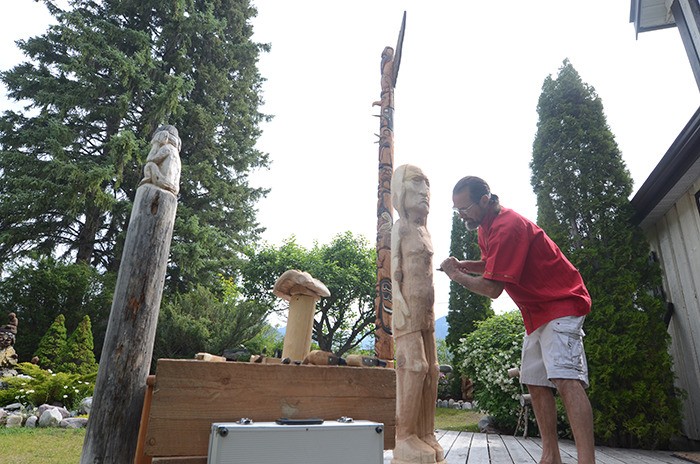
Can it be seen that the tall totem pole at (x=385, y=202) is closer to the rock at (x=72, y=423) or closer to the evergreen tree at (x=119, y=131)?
the rock at (x=72, y=423)

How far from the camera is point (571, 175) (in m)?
6.33

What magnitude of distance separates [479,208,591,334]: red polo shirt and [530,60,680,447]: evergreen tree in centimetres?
349

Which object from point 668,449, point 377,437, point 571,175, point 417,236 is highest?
point 571,175

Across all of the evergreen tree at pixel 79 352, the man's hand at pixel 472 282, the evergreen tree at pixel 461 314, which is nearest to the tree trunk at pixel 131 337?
the man's hand at pixel 472 282

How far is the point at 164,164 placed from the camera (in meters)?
2.60

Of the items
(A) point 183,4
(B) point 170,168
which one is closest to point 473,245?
Answer: (A) point 183,4

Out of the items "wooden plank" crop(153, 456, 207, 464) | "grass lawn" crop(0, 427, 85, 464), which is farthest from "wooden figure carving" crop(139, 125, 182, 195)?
"grass lawn" crop(0, 427, 85, 464)

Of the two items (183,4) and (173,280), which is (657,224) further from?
(183,4)

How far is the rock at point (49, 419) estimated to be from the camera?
18.6ft

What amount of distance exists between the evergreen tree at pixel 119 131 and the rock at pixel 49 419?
6.97 metres

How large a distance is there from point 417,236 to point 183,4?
15.6 metres

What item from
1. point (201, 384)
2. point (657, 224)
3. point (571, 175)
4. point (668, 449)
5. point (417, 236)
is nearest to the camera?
point (201, 384)

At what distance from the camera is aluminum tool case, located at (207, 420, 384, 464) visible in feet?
4.89

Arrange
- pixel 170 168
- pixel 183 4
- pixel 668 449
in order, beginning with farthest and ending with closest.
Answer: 1. pixel 183 4
2. pixel 668 449
3. pixel 170 168
